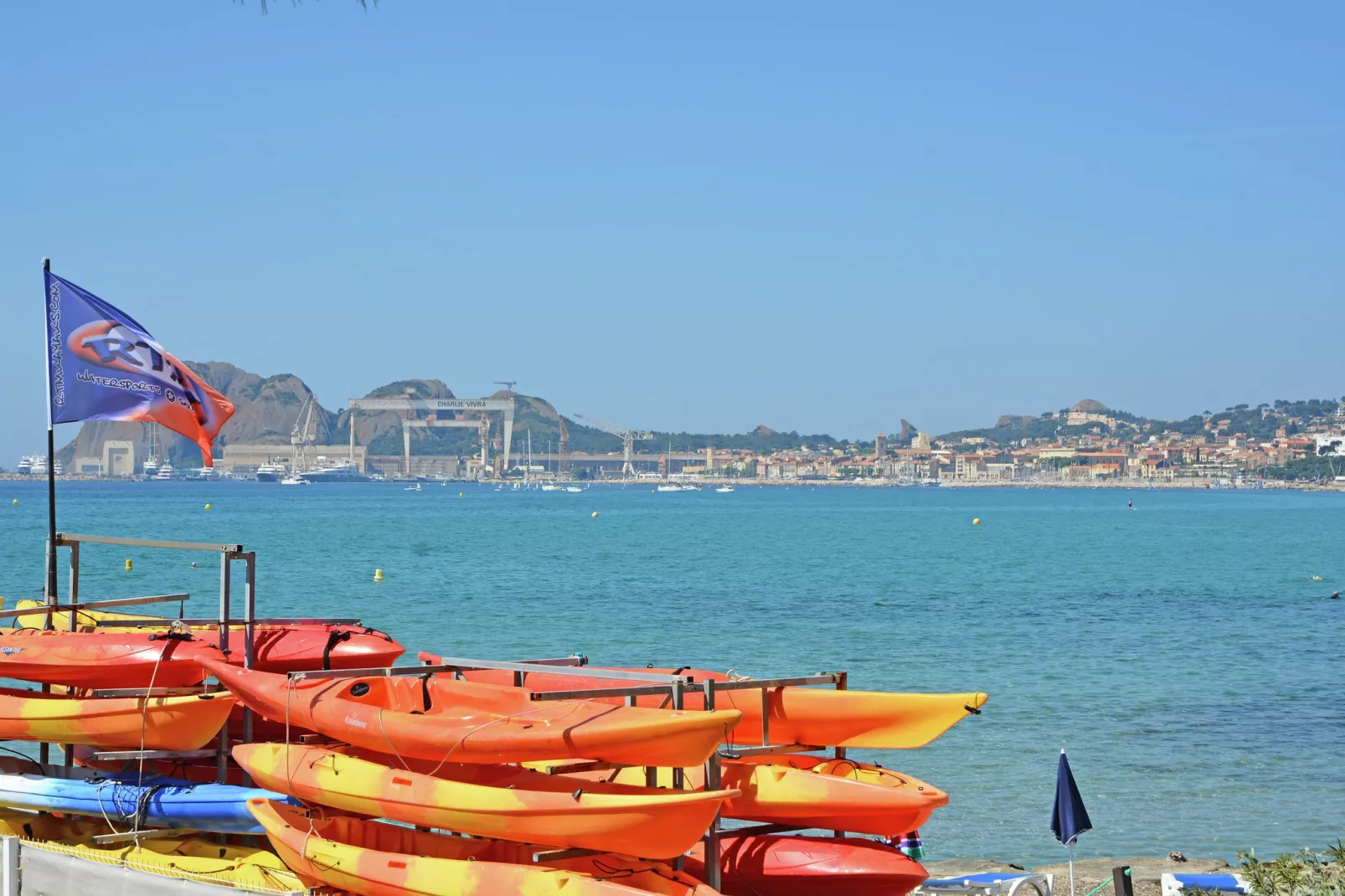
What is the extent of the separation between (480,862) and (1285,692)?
57.4 feet

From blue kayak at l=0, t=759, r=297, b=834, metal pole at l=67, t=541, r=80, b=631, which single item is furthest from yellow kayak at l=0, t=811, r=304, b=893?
metal pole at l=67, t=541, r=80, b=631

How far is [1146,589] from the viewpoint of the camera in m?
43.5

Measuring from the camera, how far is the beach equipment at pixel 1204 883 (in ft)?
30.7

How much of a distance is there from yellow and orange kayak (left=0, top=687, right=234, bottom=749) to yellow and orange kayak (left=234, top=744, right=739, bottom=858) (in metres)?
0.83

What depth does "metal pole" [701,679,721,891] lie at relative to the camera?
7.27 metres

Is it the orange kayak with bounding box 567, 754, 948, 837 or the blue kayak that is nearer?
the orange kayak with bounding box 567, 754, 948, 837

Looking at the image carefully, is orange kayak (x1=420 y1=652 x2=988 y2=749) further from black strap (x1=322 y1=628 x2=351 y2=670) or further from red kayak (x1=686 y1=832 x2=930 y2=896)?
black strap (x1=322 y1=628 x2=351 y2=670)

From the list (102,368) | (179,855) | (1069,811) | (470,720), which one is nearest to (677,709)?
(470,720)

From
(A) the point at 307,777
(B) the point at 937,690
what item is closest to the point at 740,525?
(B) the point at 937,690

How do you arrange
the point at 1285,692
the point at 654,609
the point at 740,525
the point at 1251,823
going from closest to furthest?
the point at 1251,823, the point at 1285,692, the point at 654,609, the point at 740,525

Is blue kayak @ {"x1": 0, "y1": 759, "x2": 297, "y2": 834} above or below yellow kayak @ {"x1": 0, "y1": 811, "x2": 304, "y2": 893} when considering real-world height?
above

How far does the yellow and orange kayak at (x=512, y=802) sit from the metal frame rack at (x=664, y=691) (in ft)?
0.74

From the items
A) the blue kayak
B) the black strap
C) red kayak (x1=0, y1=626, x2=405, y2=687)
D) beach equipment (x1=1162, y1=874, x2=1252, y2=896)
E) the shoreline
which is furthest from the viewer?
the shoreline

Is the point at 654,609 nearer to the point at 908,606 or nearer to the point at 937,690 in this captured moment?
the point at 908,606
